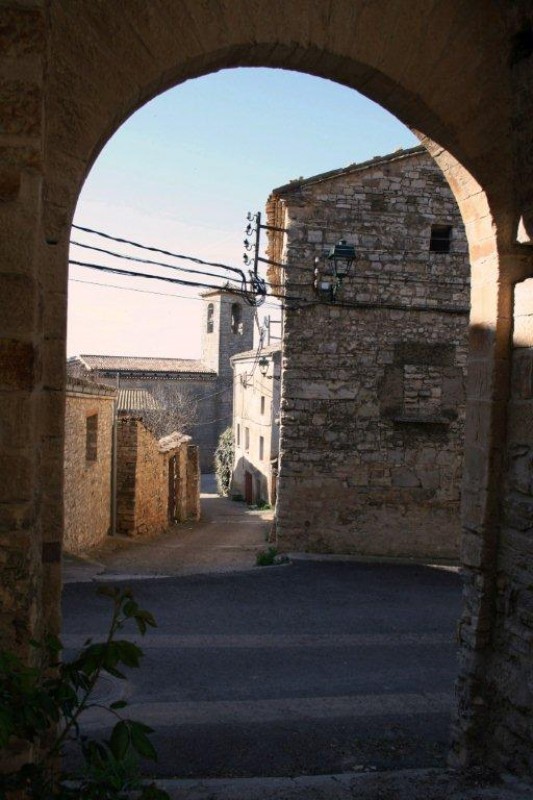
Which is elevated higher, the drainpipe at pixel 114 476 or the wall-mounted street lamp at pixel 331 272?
the wall-mounted street lamp at pixel 331 272

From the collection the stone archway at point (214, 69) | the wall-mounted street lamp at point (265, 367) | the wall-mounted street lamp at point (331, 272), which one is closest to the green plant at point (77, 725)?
the stone archway at point (214, 69)

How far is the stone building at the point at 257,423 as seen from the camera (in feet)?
73.2

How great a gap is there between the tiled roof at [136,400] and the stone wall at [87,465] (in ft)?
64.9

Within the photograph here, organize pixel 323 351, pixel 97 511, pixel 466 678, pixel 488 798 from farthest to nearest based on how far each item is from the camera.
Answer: pixel 97 511 < pixel 323 351 < pixel 466 678 < pixel 488 798

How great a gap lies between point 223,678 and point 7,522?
367cm

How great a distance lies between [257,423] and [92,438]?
512 inches

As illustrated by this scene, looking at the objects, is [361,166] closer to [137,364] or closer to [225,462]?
[225,462]

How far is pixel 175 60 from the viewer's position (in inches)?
117

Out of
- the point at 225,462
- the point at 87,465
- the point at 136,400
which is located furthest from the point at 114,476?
the point at 136,400

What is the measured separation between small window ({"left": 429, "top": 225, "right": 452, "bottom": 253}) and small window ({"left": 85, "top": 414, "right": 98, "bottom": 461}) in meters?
6.35

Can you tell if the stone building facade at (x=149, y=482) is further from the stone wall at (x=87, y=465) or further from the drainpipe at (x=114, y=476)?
the stone wall at (x=87, y=465)

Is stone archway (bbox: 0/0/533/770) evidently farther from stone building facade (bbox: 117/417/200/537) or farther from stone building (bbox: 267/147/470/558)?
stone building facade (bbox: 117/417/200/537)

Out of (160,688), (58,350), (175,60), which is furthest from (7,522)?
(160,688)

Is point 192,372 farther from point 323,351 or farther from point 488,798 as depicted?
point 488,798
